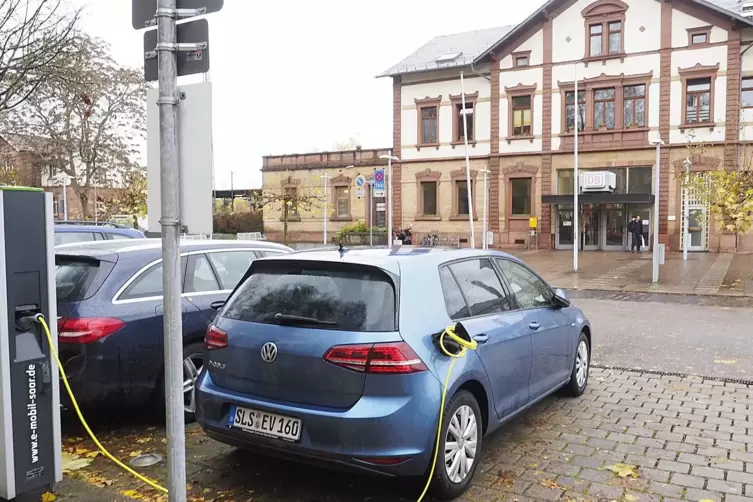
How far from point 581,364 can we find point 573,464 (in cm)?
206

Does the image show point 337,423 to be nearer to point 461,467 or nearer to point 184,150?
point 461,467

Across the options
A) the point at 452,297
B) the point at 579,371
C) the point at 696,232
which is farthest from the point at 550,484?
the point at 696,232

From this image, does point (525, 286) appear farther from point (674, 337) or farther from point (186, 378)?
point (674, 337)

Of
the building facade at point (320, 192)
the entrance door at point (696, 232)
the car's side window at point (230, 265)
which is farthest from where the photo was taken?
the building facade at point (320, 192)

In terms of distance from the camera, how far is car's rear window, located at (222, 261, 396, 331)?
3.98m

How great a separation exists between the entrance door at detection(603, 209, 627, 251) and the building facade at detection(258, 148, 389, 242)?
47.8ft

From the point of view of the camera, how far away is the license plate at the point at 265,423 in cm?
388

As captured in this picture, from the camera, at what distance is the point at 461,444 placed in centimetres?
416

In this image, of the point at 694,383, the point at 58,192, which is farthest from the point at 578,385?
the point at 58,192


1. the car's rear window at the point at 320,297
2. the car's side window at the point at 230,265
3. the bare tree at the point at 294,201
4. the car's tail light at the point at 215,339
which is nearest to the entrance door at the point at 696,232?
the bare tree at the point at 294,201

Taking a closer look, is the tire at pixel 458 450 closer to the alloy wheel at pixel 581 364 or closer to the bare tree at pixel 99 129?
the alloy wheel at pixel 581 364

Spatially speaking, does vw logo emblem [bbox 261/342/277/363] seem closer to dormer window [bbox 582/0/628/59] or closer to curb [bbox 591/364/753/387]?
curb [bbox 591/364/753/387]

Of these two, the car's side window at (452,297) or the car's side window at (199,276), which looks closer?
the car's side window at (452,297)

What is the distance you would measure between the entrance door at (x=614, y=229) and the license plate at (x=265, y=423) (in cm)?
3303
